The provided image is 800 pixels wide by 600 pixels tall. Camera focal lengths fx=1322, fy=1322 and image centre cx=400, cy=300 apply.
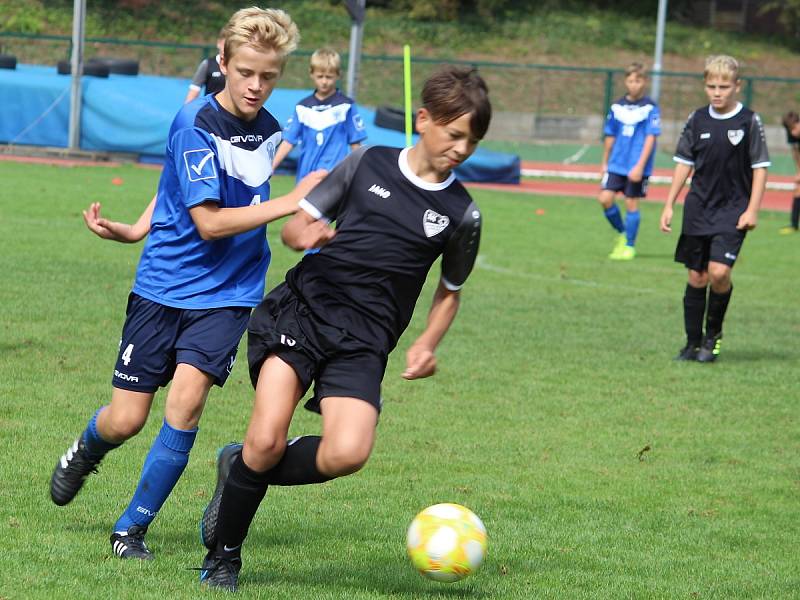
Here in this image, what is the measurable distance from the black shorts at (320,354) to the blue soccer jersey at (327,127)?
8304 mm

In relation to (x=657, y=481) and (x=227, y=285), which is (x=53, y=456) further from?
(x=657, y=481)

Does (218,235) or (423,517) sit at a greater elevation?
(218,235)

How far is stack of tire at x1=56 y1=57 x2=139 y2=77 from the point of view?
26.9m

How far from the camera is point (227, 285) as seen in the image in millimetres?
4852

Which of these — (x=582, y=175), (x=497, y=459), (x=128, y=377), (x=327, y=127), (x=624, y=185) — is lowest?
(x=582, y=175)

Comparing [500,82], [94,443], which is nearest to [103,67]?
[500,82]

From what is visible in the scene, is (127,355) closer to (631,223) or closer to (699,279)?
(699,279)

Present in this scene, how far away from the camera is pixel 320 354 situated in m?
4.46

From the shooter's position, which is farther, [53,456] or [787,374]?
[787,374]

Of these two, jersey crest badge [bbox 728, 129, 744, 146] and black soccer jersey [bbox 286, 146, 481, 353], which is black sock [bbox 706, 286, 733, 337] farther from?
black soccer jersey [bbox 286, 146, 481, 353]

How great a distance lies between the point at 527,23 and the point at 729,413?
43821 millimetres

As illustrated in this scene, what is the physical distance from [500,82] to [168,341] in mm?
37079

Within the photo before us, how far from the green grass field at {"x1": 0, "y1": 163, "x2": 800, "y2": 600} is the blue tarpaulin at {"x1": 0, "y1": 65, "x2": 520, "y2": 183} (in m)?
12.6

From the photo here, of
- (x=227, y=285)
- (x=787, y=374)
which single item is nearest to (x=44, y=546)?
(x=227, y=285)
